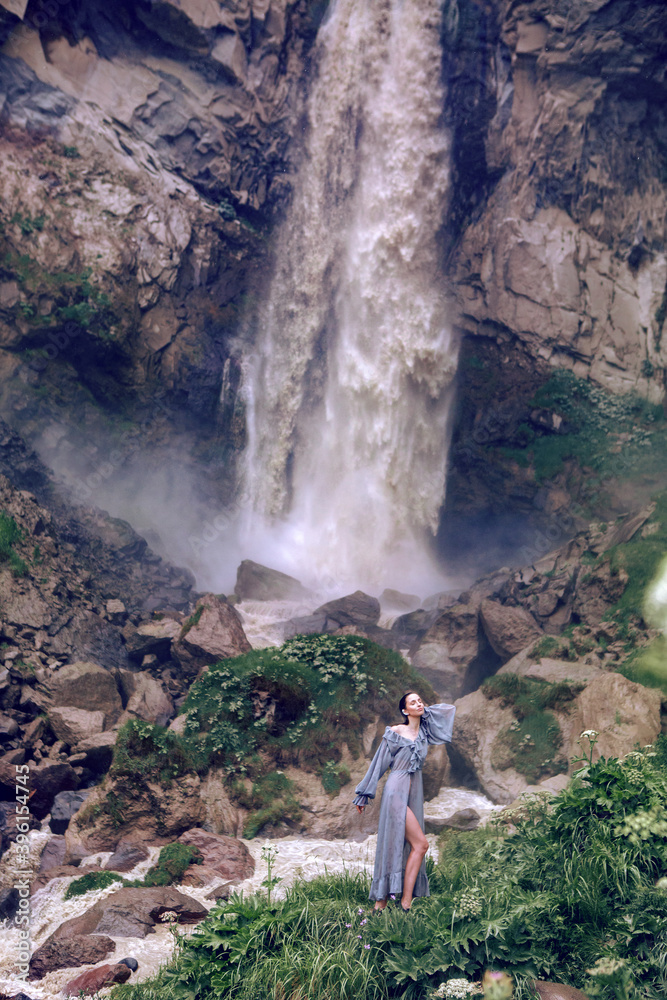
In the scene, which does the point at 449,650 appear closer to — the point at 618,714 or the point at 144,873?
the point at 618,714

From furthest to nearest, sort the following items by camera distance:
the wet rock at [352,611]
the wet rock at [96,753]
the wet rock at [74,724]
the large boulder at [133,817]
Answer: the wet rock at [352,611]
the wet rock at [74,724]
the wet rock at [96,753]
the large boulder at [133,817]

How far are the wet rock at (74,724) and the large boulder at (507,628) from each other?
25.7 feet

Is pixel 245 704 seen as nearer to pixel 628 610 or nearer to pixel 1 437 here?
pixel 628 610

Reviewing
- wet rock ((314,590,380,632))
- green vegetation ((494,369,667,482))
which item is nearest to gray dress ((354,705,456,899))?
wet rock ((314,590,380,632))

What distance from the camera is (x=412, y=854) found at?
5.30 m

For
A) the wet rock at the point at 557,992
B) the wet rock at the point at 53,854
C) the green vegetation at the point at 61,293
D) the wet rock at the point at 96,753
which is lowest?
the wet rock at the point at 557,992

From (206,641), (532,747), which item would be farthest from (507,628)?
(206,641)

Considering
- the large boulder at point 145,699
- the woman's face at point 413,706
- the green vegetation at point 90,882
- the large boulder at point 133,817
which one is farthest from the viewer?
the large boulder at point 145,699

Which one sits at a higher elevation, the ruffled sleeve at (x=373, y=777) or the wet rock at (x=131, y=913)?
the ruffled sleeve at (x=373, y=777)

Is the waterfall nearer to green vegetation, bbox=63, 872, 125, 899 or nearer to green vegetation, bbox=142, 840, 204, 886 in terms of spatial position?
green vegetation, bbox=142, 840, 204, 886

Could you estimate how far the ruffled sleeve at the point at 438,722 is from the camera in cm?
569

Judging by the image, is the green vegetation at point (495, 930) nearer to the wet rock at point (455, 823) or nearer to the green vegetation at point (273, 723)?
the wet rock at point (455, 823)

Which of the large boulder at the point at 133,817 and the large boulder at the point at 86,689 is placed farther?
the large boulder at the point at 86,689

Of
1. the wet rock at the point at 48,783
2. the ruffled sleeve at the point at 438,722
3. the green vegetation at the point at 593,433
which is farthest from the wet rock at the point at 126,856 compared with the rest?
the green vegetation at the point at 593,433
